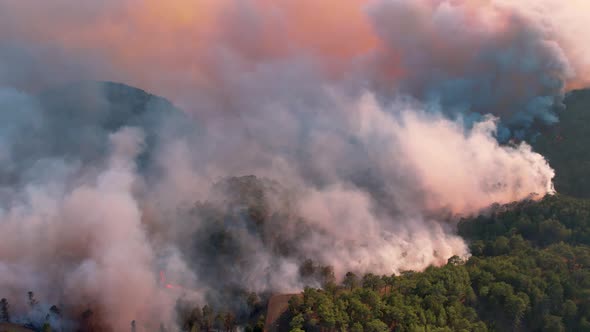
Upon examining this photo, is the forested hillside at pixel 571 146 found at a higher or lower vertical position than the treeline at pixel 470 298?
higher

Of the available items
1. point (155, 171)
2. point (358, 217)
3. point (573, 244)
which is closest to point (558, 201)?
point (573, 244)

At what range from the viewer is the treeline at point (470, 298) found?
105 feet

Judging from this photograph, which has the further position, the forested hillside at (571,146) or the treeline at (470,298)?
the forested hillside at (571,146)

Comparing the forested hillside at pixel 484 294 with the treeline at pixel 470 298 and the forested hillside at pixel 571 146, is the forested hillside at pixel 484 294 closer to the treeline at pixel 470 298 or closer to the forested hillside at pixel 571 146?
the treeline at pixel 470 298

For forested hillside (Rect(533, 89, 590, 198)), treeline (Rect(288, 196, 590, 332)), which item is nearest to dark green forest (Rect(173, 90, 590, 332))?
treeline (Rect(288, 196, 590, 332))

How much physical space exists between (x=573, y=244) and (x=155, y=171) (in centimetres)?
4387

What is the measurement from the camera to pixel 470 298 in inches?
1385

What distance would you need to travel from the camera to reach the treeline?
31984 mm

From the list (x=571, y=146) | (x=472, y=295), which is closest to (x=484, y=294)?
(x=472, y=295)

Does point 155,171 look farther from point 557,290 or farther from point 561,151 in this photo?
point 561,151

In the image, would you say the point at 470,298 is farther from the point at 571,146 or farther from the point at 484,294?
the point at 571,146

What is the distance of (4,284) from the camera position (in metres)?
41.1

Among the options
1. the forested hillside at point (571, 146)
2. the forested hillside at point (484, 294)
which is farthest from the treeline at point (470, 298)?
the forested hillside at point (571, 146)

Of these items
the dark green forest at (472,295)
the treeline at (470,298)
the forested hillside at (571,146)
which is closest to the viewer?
the treeline at (470,298)
